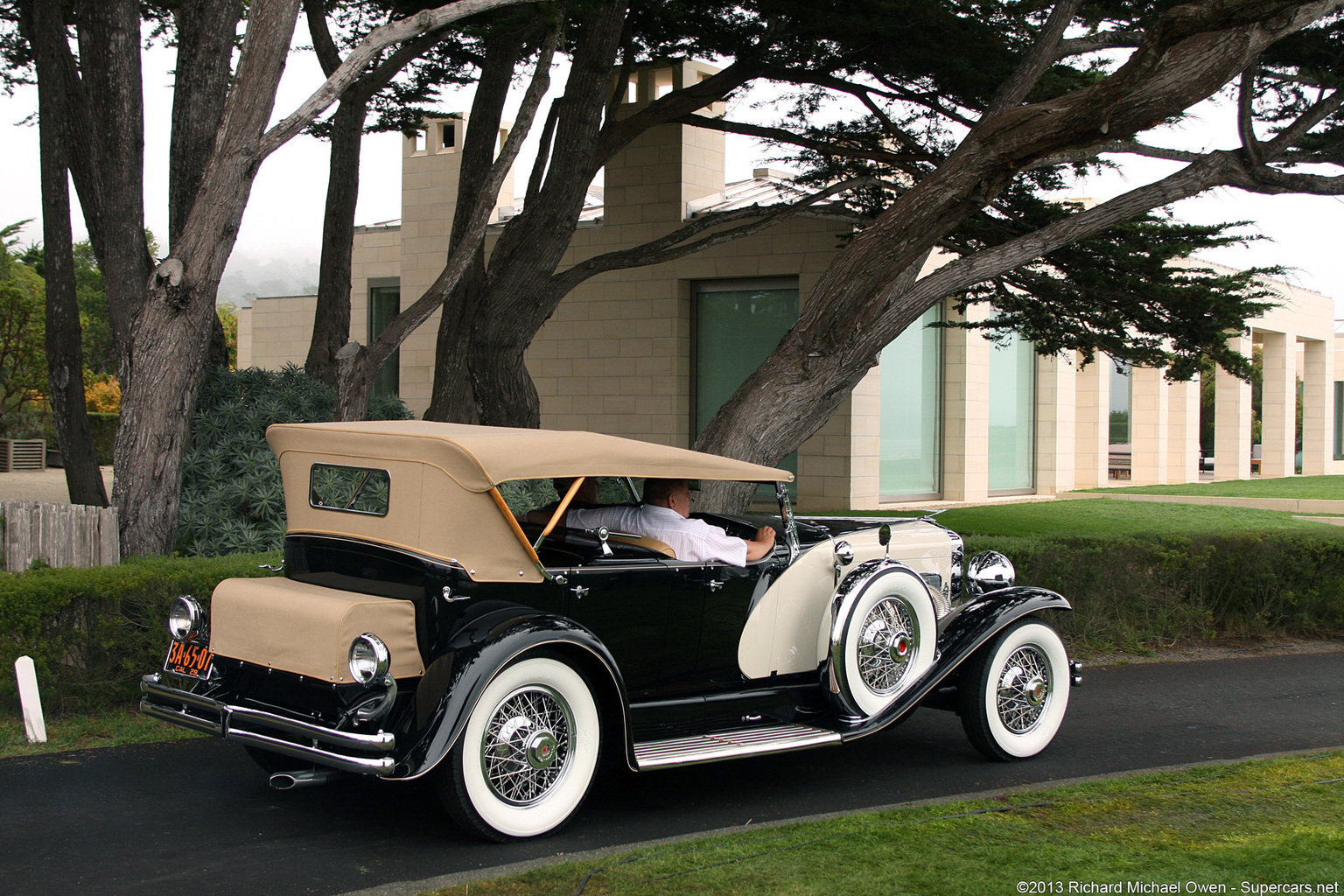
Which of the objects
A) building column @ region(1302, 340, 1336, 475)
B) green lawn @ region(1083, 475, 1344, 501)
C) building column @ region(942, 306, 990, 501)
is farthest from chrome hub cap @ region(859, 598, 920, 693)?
building column @ region(1302, 340, 1336, 475)

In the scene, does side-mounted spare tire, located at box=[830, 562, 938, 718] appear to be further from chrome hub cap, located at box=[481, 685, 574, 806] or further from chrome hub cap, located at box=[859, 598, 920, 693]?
chrome hub cap, located at box=[481, 685, 574, 806]

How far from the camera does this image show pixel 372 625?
445 centimetres

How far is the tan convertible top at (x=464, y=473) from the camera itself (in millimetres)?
4637

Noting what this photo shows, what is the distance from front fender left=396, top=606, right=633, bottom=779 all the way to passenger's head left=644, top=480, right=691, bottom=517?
107cm

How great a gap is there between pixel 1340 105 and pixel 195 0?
10266 mm

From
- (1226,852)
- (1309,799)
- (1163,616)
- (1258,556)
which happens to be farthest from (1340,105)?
(1226,852)

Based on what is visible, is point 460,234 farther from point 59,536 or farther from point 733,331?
point 733,331

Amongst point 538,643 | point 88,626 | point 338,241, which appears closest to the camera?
point 538,643

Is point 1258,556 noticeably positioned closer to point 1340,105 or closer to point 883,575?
point 1340,105

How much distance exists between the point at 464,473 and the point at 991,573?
3.44 meters

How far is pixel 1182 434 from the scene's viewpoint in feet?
95.7

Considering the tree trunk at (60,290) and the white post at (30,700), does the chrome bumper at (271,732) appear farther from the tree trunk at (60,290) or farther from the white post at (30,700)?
the tree trunk at (60,290)

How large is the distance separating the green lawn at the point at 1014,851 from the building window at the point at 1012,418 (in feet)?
56.4

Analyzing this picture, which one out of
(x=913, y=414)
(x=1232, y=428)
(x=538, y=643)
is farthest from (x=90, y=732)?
(x=1232, y=428)
